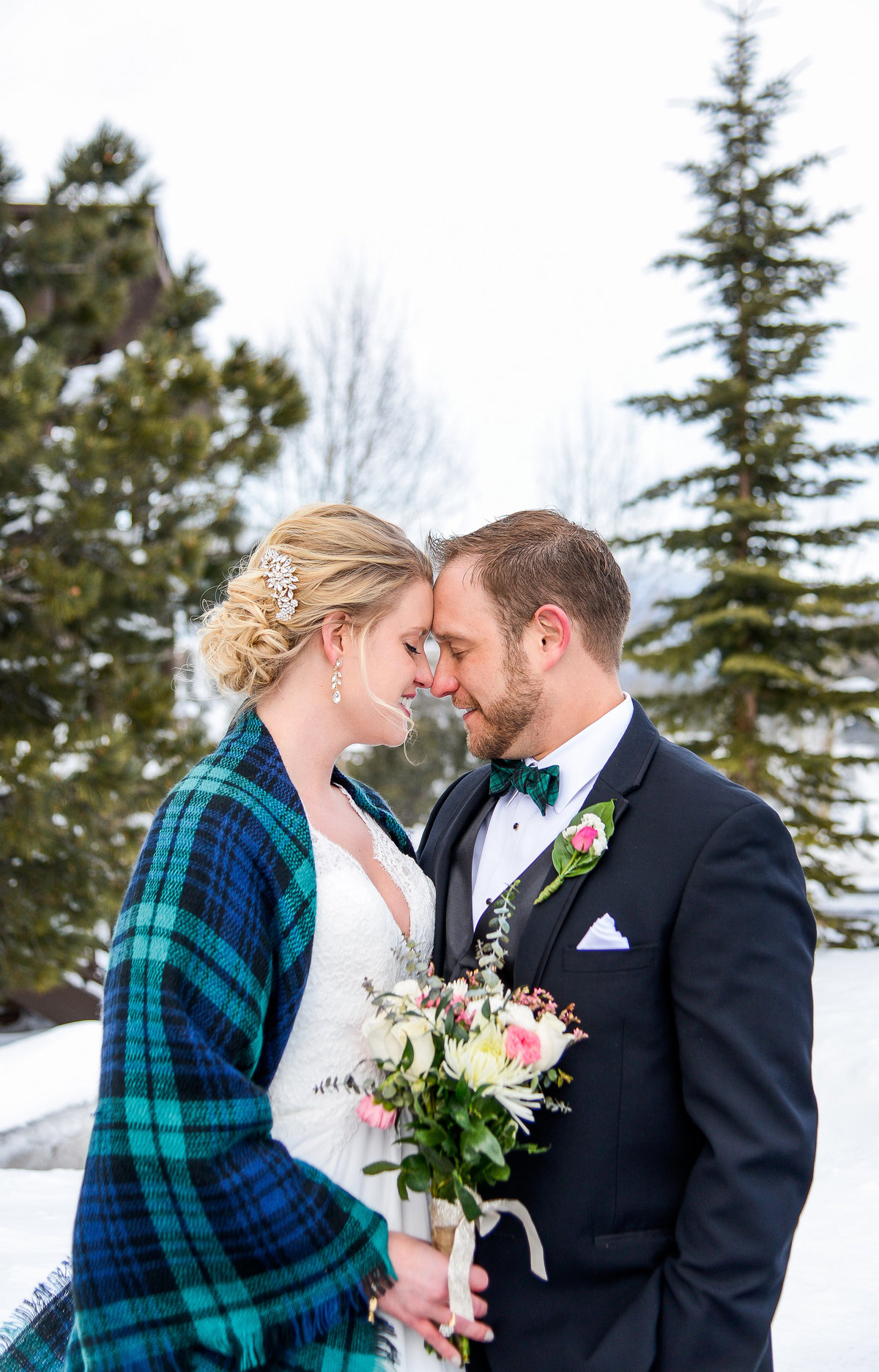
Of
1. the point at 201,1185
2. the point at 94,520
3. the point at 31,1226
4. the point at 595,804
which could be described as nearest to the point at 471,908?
the point at 595,804

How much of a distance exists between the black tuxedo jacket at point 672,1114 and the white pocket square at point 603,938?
0.01 m

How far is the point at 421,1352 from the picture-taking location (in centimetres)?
177

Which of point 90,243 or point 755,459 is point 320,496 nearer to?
point 755,459

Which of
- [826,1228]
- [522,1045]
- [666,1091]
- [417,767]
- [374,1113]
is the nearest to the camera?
[522,1045]

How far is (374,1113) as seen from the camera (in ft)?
5.50

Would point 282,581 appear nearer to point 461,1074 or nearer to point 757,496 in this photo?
point 461,1074

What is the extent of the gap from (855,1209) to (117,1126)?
13.9ft

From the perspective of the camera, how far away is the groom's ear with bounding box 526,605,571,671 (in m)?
2.24

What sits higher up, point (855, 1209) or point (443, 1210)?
point (443, 1210)

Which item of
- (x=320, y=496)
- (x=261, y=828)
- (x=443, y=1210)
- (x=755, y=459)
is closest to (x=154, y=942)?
(x=261, y=828)

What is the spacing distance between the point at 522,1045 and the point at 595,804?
0.61 m

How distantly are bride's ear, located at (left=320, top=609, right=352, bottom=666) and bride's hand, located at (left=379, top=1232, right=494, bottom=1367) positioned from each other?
118 cm

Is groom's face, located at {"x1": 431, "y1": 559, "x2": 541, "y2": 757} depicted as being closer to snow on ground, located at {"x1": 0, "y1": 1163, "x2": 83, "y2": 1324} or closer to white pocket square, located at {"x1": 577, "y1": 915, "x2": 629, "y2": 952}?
white pocket square, located at {"x1": 577, "y1": 915, "x2": 629, "y2": 952}

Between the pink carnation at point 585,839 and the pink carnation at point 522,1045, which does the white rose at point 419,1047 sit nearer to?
the pink carnation at point 522,1045
